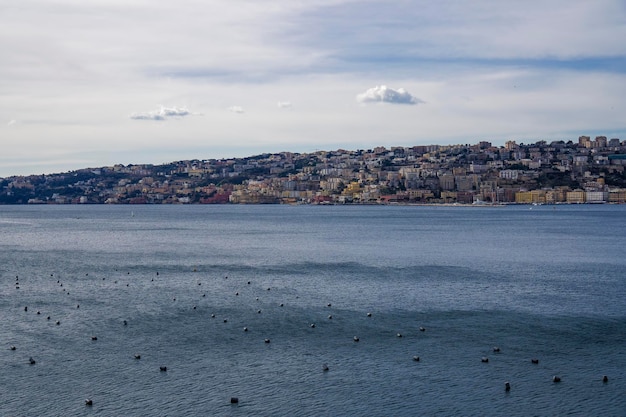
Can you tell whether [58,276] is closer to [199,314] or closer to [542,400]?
[199,314]

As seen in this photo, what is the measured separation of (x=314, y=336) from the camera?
29.4 m

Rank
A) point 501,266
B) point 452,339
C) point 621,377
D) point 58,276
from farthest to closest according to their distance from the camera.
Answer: point 501,266, point 58,276, point 452,339, point 621,377

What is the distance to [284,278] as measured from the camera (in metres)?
45.2

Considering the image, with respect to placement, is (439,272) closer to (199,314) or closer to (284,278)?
(284,278)

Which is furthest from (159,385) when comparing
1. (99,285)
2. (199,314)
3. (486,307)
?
(99,285)

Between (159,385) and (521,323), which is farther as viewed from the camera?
(521,323)

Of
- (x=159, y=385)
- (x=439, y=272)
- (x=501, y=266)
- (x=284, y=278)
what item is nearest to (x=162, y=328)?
(x=159, y=385)

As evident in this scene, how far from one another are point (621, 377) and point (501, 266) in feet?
88.9

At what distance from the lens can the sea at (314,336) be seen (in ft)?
73.3

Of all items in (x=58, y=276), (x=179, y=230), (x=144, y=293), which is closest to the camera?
(x=144, y=293)

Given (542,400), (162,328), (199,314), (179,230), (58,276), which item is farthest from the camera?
(179,230)

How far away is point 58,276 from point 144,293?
9.95 meters

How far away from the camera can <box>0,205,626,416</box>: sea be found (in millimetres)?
22328

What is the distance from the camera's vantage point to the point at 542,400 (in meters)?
22.2
